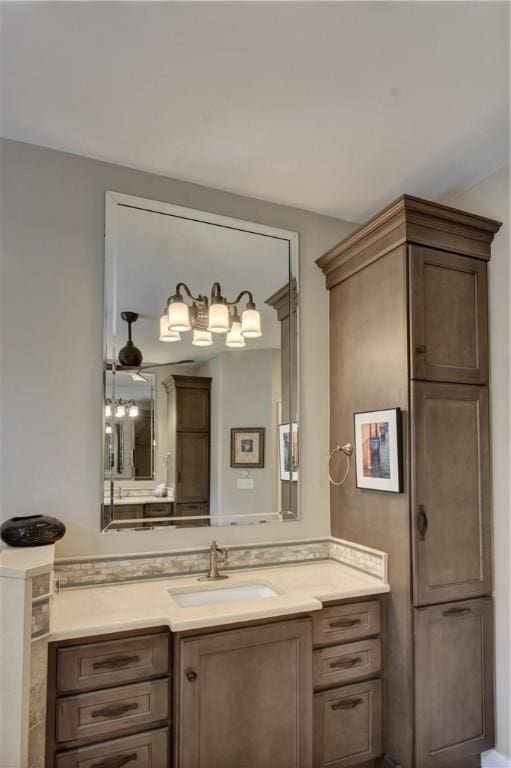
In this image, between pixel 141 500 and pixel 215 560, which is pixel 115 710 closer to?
pixel 215 560

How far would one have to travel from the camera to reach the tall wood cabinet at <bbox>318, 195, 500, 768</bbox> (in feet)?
6.96

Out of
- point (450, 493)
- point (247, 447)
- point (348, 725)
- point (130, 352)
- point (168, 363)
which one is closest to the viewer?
point (348, 725)

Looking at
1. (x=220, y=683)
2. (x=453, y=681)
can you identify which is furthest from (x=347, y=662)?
(x=220, y=683)

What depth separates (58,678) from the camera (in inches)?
65.4

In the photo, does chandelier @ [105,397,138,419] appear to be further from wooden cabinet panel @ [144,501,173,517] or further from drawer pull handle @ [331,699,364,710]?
drawer pull handle @ [331,699,364,710]

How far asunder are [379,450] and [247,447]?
66cm

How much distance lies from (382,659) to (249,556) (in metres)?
0.74

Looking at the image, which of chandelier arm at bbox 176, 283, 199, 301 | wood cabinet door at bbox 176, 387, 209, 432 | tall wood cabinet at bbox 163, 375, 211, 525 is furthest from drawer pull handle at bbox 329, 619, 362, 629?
chandelier arm at bbox 176, 283, 199, 301

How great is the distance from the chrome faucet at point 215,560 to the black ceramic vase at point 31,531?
2.25 ft

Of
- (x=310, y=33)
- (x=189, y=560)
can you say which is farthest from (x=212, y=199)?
(x=189, y=560)

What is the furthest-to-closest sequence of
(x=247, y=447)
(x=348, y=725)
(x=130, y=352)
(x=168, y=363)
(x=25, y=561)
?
1. (x=247, y=447)
2. (x=168, y=363)
3. (x=130, y=352)
4. (x=348, y=725)
5. (x=25, y=561)

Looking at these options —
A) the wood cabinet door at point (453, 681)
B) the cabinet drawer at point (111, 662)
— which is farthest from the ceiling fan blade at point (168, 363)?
the wood cabinet door at point (453, 681)

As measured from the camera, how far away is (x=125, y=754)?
172 cm

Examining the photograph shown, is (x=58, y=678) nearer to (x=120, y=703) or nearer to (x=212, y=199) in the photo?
(x=120, y=703)
